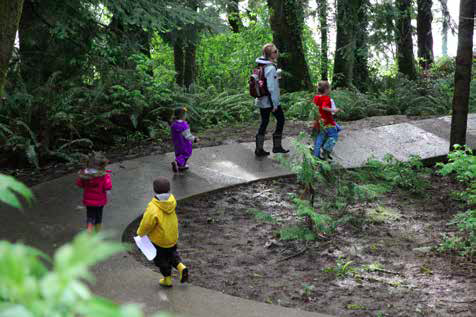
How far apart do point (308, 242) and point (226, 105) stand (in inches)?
314

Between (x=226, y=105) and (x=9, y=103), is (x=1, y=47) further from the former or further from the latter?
(x=226, y=105)

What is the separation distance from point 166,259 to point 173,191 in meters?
3.25

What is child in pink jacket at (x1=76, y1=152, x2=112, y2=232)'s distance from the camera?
679 cm

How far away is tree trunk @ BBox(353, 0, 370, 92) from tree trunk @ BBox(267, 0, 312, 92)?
5.16 ft

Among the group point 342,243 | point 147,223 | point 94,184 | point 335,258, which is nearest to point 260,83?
point 342,243

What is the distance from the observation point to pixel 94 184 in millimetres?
6859

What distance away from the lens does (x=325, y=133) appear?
9602 millimetres

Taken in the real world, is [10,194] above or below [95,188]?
above

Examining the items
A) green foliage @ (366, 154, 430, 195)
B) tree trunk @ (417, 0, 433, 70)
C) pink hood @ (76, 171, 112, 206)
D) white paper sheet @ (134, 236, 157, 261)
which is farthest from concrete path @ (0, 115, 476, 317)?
tree trunk @ (417, 0, 433, 70)

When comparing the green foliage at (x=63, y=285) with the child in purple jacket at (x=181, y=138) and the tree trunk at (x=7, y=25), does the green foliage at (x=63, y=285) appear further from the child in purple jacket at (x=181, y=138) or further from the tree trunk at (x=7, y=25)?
the child in purple jacket at (x=181, y=138)

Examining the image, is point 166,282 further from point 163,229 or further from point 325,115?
point 325,115

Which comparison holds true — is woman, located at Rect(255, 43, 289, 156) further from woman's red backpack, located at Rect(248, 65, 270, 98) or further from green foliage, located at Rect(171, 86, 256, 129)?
green foliage, located at Rect(171, 86, 256, 129)

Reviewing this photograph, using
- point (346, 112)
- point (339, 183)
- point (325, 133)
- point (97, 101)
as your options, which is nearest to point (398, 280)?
point (339, 183)

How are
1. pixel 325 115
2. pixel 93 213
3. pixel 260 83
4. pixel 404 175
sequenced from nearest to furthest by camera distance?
pixel 93 213 → pixel 404 175 → pixel 325 115 → pixel 260 83
